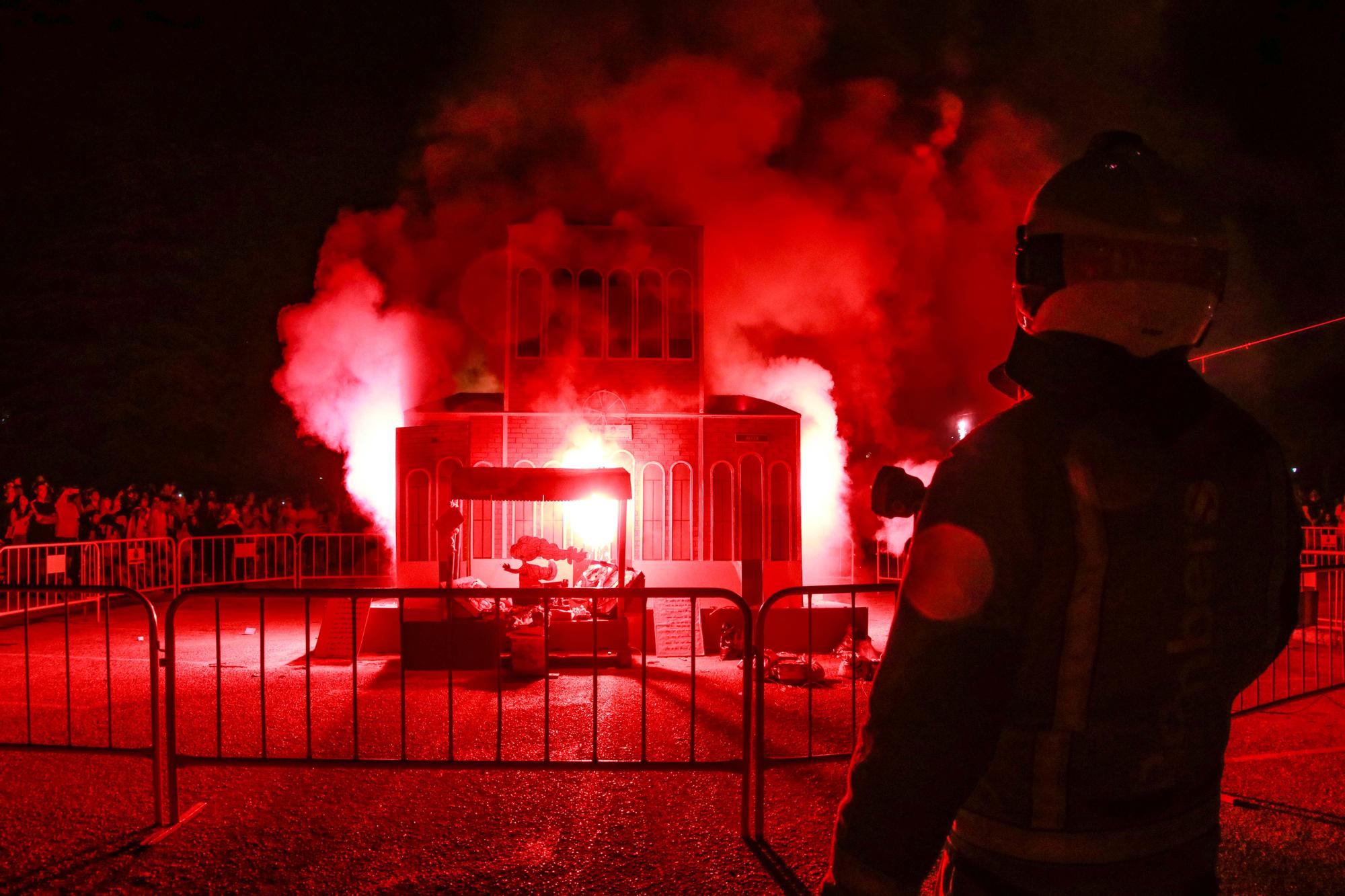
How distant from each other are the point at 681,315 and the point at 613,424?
2.53 meters

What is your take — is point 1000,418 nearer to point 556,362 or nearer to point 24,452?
point 556,362

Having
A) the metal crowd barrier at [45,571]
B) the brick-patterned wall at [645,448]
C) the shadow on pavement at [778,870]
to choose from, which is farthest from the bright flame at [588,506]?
the shadow on pavement at [778,870]

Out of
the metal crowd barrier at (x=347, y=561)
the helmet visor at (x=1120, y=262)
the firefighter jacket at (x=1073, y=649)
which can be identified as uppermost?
the helmet visor at (x=1120, y=262)

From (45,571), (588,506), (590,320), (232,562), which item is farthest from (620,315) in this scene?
(45,571)

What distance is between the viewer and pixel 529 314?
1606 centimetres

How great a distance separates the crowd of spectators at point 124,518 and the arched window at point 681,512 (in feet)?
21.3

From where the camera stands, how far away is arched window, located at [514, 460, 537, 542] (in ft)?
50.3

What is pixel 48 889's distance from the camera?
3.83 m

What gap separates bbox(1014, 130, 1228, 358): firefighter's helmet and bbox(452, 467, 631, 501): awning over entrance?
916 cm

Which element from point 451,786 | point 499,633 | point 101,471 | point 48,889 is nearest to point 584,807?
point 451,786

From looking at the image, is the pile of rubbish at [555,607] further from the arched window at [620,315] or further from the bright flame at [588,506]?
the arched window at [620,315]

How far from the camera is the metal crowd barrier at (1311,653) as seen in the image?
22.8 feet

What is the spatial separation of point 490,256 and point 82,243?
18623 mm

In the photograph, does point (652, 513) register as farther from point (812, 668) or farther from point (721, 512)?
point (812, 668)
